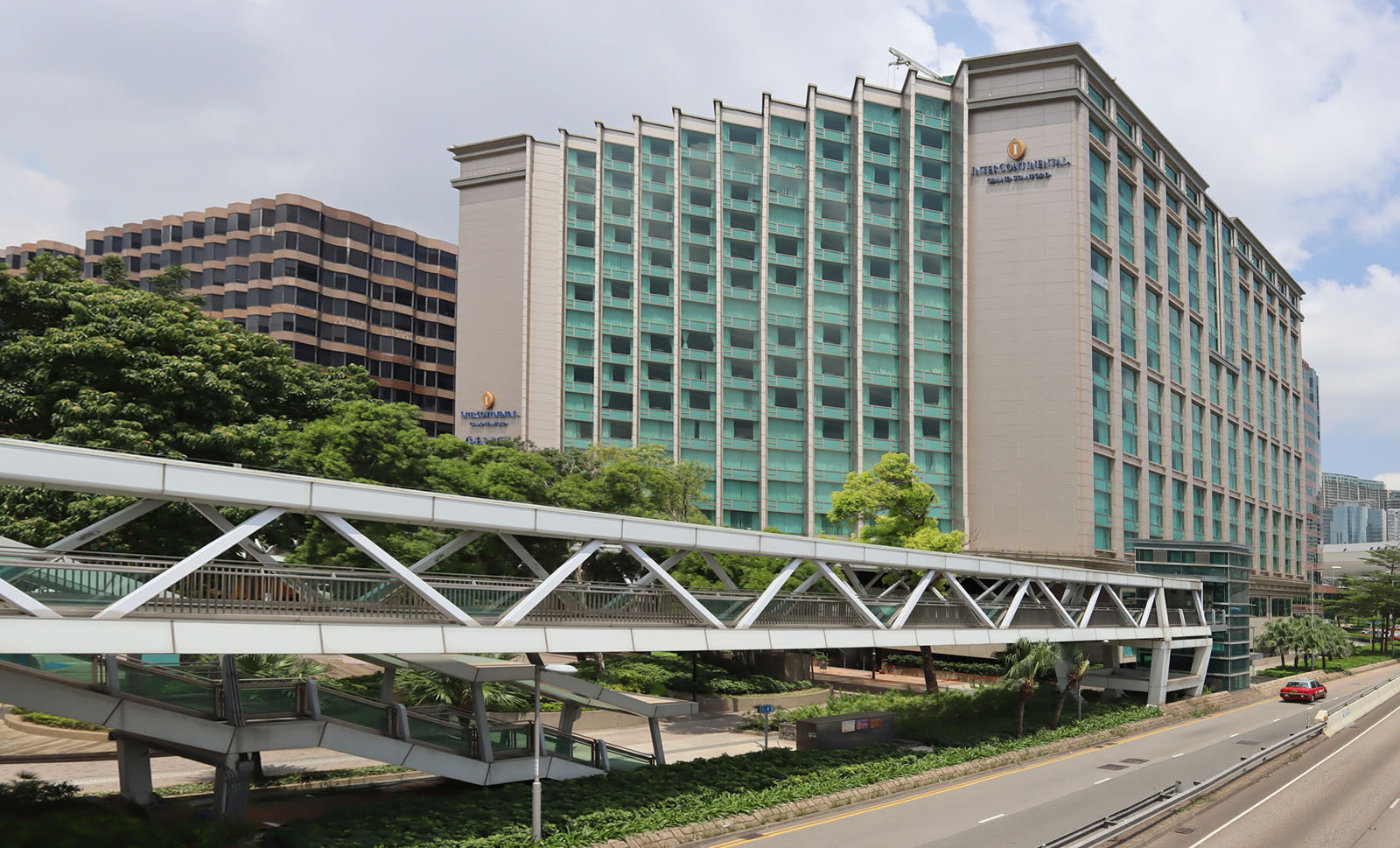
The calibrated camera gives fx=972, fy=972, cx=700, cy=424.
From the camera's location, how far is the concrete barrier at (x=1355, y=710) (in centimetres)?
4389

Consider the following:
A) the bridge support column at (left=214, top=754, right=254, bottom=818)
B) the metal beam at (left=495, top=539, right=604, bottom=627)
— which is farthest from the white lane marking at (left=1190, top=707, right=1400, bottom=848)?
the bridge support column at (left=214, top=754, right=254, bottom=818)

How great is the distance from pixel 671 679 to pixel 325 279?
55938mm

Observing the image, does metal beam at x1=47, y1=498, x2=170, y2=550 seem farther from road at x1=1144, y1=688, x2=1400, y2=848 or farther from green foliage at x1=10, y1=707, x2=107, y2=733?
road at x1=1144, y1=688, x2=1400, y2=848

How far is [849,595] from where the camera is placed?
3020cm

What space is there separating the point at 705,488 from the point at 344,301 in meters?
39.8

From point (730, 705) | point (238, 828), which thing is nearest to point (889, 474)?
point (730, 705)

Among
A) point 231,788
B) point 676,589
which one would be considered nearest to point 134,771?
point 231,788

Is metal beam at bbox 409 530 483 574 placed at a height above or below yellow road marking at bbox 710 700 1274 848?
above

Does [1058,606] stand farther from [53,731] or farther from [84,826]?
[53,731]

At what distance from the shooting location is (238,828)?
2133 cm

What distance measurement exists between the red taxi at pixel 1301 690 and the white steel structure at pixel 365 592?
38194 mm

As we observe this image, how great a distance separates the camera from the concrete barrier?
144 ft

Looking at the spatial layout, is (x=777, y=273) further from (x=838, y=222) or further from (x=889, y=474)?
(x=889, y=474)

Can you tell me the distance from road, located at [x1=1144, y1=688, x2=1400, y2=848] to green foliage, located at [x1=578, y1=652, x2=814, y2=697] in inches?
951
